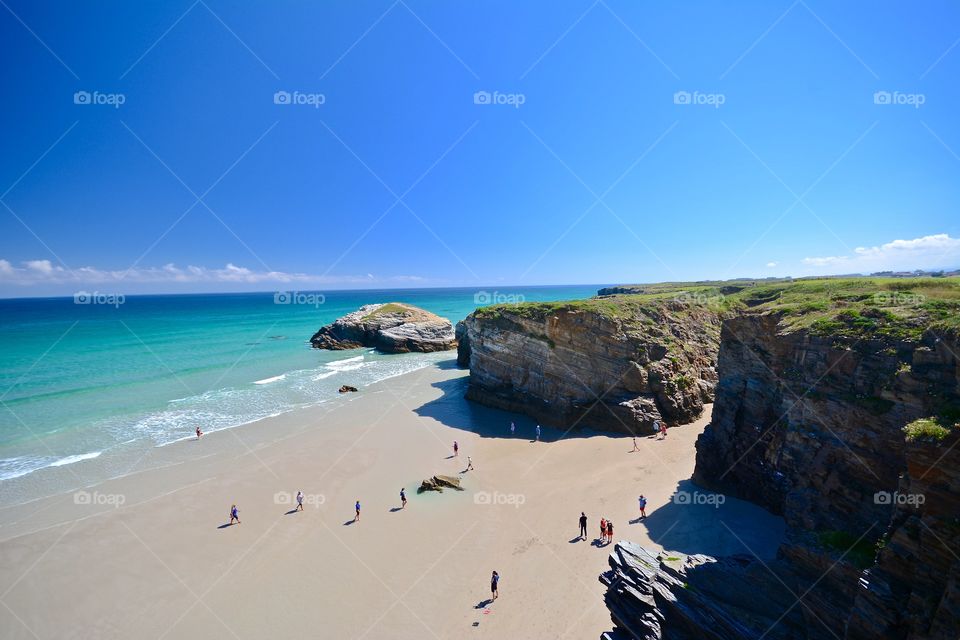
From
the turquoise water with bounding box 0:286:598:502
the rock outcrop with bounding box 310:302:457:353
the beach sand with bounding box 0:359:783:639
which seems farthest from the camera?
the rock outcrop with bounding box 310:302:457:353

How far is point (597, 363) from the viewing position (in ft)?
90.1

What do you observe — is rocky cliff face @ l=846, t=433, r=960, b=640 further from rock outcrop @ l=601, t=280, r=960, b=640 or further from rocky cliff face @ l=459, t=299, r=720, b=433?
rocky cliff face @ l=459, t=299, r=720, b=433

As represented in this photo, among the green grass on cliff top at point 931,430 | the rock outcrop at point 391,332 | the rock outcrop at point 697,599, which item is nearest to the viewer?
the green grass on cliff top at point 931,430

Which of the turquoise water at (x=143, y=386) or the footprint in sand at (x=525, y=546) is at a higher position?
the turquoise water at (x=143, y=386)

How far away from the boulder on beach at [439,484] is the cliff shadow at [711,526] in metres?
8.32

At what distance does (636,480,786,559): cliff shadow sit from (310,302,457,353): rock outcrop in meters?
49.1

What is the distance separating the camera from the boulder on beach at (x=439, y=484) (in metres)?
20.5

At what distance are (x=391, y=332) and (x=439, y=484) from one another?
151 feet

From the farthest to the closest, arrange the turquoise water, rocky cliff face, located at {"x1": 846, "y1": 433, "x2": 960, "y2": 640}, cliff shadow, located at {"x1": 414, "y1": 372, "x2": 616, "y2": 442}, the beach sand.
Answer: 1. the turquoise water
2. cliff shadow, located at {"x1": 414, "y1": 372, "x2": 616, "y2": 442}
3. the beach sand
4. rocky cliff face, located at {"x1": 846, "y1": 433, "x2": 960, "y2": 640}

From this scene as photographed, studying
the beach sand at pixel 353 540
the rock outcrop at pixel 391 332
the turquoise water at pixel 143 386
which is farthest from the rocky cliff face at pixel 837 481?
the rock outcrop at pixel 391 332

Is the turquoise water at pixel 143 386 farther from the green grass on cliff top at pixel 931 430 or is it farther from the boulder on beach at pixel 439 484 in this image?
the green grass on cliff top at pixel 931 430

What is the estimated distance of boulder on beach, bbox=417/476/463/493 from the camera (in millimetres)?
20531

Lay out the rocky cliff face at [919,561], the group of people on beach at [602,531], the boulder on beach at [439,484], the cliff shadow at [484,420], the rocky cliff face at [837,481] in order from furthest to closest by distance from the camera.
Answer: the cliff shadow at [484,420], the boulder on beach at [439,484], the group of people on beach at [602,531], the rocky cliff face at [837,481], the rocky cliff face at [919,561]

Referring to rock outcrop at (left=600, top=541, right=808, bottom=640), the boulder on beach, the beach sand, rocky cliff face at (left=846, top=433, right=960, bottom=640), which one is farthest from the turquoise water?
rocky cliff face at (left=846, top=433, right=960, bottom=640)
